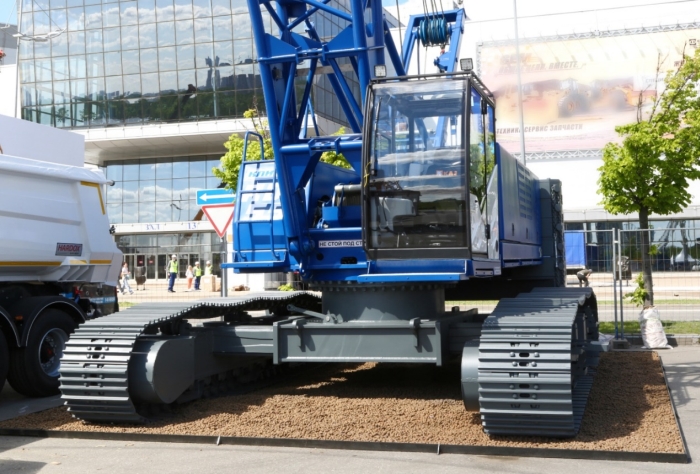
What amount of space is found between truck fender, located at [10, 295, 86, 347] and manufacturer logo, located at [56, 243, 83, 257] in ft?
2.21

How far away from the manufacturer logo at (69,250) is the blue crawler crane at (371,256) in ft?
8.62

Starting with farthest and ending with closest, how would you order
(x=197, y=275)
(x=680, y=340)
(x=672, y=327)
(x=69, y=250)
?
(x=197, y=275), (x=672, y=327), (x=680, y=340), (x=69, y=250)

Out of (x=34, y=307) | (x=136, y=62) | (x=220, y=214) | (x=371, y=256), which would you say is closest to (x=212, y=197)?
(x=220, y=214)

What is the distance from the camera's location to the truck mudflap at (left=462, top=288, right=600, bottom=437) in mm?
6541

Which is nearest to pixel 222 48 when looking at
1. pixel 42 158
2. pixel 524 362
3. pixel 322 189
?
pixel 42 158

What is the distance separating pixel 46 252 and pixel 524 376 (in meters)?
6.30

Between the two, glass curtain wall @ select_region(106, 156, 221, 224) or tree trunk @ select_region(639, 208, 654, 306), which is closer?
tree trunk @ select_region(639, 208, 654, 306)

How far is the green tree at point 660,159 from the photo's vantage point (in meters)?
16.6

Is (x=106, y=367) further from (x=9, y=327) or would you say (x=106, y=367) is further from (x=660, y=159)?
(x=660, y=159)

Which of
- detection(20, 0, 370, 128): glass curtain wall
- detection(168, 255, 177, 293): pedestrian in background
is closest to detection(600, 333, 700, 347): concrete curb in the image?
detection(168, 255, 177, 293): pedestrian in background

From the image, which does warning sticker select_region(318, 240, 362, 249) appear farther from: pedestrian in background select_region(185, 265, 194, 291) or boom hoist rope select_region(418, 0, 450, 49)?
pedestrian in background select_region(185, 265, 194, 291)

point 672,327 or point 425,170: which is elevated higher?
point 425,170

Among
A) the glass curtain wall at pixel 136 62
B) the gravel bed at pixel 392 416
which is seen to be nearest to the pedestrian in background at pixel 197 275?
the gravel bed at pixel 392 416

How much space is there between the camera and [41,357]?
393 inches
